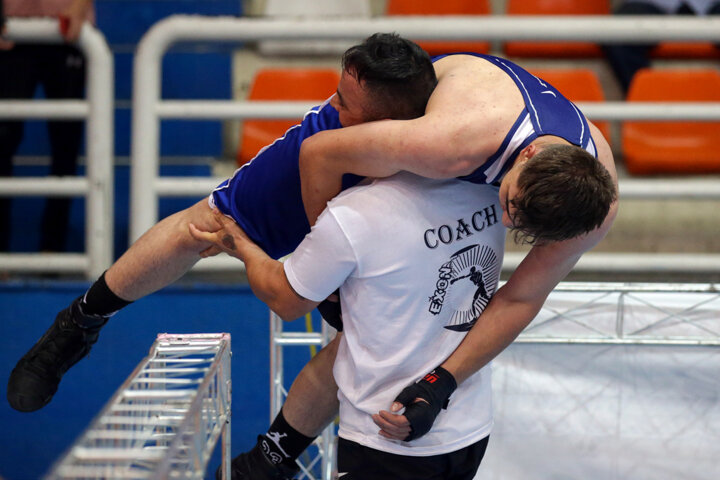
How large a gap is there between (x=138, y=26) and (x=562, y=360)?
276cm

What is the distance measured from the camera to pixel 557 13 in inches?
156

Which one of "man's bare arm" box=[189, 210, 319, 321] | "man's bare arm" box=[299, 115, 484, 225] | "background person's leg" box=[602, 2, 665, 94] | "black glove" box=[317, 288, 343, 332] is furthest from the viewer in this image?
"background person's leg" box=[602, 2, 665, 94]

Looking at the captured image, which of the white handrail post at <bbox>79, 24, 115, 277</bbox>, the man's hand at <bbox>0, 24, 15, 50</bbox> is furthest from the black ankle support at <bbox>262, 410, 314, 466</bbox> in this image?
the man's hand at <bbox>0, 24, 15, 50</bbox>

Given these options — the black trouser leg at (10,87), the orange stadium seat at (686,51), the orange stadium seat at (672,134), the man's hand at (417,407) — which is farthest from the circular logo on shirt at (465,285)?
the orange stadium seat at (686,51)

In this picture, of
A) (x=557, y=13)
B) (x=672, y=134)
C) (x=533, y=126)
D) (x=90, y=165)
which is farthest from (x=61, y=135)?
(x=672, y=134)

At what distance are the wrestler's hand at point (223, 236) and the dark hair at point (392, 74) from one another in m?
0.42

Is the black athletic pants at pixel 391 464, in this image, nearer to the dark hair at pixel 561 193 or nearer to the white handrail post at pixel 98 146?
the dark hair at pixel 561 193

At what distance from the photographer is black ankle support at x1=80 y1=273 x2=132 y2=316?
178 centimetres

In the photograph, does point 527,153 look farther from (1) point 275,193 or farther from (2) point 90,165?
(2) point 90,165

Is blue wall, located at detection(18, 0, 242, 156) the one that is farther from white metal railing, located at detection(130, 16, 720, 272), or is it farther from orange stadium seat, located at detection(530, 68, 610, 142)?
orange stadium seat, located at detection(530, 68, 610, 142)

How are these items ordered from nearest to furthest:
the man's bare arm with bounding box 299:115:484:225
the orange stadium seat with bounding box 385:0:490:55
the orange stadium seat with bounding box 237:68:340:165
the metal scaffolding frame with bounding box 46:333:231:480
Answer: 1. the metal scaffolding frame with bounding box 46:333:231:480
2. the man's bare arm with bounding box 299:115:484:225
3. the orange stadium seat with bounding box 237:68:340:165
4. the orange stadium seat with bounding box 385:0:490:55

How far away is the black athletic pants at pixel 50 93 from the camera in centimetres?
294

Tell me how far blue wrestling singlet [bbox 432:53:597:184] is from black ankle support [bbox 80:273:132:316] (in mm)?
908

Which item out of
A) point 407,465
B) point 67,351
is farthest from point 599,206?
point 67,351
